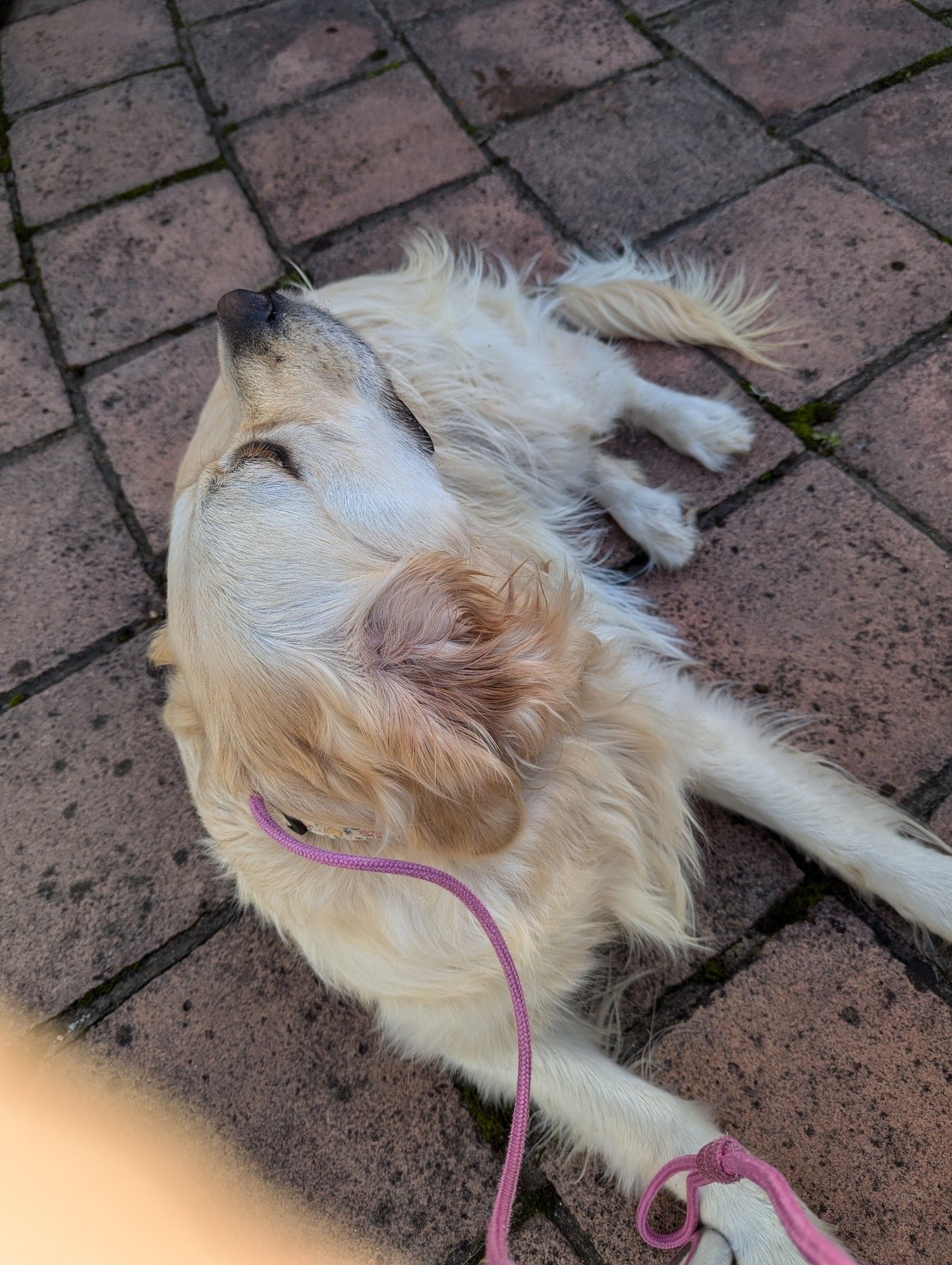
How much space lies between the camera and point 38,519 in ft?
9.09

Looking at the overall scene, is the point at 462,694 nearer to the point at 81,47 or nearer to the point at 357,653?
the point at 357,653

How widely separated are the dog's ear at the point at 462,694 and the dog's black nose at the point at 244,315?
0.80m

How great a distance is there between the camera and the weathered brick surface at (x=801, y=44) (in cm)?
321

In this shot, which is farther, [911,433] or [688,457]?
[688,457]

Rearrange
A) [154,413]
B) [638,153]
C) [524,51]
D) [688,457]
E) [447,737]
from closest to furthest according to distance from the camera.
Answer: [447,737], [688,457], [154,413], [638,153], [524,51]

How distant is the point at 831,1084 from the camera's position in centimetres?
171

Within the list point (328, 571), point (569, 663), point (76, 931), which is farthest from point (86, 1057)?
point (569, 663)

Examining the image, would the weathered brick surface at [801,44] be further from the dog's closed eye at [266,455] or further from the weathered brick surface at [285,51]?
the dog's closed eye at [266,455]

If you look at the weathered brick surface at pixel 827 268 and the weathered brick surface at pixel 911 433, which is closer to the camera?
the weathered brick surface at pixel 911 433

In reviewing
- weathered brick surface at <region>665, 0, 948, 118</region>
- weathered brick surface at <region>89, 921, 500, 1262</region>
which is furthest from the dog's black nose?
weathered brick surface at <region>665, 0, 948, 118</region>

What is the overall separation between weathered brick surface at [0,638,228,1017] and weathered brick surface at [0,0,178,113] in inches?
120

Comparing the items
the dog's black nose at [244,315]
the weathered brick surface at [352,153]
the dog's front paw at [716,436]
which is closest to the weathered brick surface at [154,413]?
the weathered brick surface at [352,153]

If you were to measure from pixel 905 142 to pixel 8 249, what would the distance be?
3.53m

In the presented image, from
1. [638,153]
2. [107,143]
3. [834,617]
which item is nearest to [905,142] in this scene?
[638,153]
